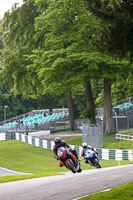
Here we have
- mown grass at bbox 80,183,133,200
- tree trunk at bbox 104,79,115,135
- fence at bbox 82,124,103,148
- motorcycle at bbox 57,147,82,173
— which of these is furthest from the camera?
tree trunk at bbox 104,79,115,135

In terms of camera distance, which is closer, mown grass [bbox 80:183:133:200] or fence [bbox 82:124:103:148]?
mown grass [bbox 80:183:133:200]

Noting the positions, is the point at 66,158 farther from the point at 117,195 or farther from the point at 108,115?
the point at 108,115

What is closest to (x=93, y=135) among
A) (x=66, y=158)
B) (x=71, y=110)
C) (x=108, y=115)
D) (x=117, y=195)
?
(x=108, y=115)

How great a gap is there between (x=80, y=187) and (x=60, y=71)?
72.8 ft

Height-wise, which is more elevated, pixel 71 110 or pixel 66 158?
pixel 71 110

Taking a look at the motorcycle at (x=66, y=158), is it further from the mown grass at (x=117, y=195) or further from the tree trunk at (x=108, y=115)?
the tree trunk at (x=108, y=115)

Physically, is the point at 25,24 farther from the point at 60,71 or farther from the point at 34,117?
the point at 34,117

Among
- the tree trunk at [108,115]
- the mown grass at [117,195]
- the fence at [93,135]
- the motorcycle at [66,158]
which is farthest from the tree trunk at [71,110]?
the mown grass at [117,195]

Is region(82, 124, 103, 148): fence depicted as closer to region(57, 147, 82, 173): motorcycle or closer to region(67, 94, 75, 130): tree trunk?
region(57, 147, 82, 173): motorcycle

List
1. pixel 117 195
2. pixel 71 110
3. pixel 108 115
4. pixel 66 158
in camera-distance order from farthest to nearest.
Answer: pixel 71 110 < pixel 108 115 < pixel 66 158 < pixel 117 195

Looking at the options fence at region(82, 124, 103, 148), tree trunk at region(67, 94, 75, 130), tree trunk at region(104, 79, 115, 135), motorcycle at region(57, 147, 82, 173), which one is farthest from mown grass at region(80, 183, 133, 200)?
tree trunk at region(67, 94, 75, 130)

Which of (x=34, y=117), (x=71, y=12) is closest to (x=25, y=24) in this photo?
(x=71, y=12)

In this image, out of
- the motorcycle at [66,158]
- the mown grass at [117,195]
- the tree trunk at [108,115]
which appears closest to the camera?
the mown grass at [117,195]

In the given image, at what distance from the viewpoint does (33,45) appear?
4350 centimetres
